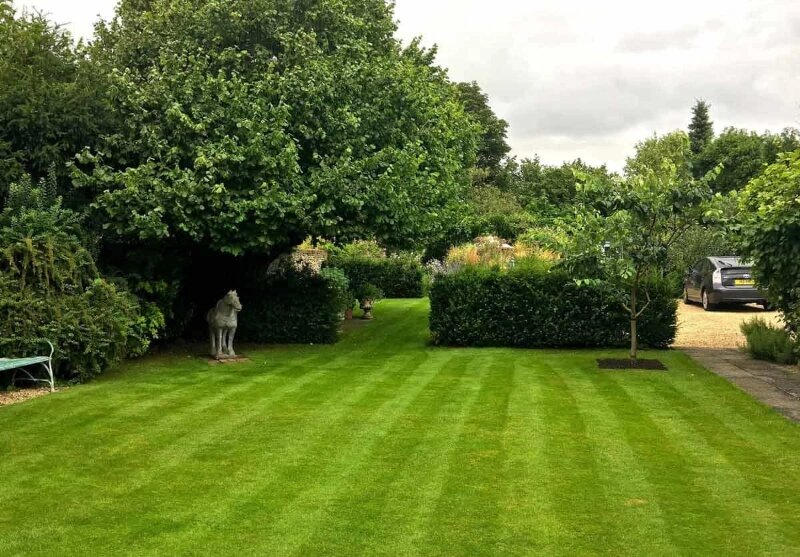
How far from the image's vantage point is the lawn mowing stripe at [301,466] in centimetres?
488

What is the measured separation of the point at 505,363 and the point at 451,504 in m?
7.38

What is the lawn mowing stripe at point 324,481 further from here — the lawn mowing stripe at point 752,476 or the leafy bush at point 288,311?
the leafy bush at point 288,311

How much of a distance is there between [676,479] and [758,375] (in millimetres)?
6129

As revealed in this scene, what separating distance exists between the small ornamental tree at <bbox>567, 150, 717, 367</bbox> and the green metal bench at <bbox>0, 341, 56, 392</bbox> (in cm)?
790

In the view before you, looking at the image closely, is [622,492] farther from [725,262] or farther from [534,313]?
[725,262]

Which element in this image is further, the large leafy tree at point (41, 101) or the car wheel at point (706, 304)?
the car wheel at point (706, 304)

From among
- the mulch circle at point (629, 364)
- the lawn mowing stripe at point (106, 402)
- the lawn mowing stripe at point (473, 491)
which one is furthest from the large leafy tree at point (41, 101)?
the mulch circle at point (629, 364)

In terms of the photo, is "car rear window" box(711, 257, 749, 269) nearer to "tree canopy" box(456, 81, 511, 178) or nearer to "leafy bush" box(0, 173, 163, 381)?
"leafy bush" box(0, 173, 163, 381)

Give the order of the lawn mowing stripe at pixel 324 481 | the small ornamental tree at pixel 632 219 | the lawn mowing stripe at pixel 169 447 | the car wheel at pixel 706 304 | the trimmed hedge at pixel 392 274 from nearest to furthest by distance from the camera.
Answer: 1. the lawn mowing stripe at pixel 324 481
2. the lawn mowing stripe at pixel 169 447
3. the small ornamental tree at pixel 632 219
4. the car wheel at pixel 706 304
5. the trimmed hedge at pixel 392 274

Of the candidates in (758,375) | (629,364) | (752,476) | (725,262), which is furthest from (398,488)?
(725,262)

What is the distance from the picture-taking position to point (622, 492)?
549 centimetres

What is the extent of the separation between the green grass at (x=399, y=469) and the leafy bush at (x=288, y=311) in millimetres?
4718

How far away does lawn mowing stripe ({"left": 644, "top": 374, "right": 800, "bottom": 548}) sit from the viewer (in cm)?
489

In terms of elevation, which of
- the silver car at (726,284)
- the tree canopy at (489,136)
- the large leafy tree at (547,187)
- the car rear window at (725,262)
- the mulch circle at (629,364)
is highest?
the tree canopy at (489,136)
